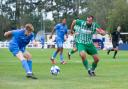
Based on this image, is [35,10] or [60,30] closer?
[60,30]

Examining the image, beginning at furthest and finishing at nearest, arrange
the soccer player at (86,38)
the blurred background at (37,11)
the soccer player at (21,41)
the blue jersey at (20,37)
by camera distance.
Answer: the blurred background at (37,11), the soccer player at (86,38), the blue jersey at (20,37), the soccer player at (21,41)

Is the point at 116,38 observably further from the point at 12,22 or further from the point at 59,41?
the point at 12,22

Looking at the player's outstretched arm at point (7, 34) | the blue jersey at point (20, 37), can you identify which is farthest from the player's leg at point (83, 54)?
the player's outstretched arm at point (7, 34)

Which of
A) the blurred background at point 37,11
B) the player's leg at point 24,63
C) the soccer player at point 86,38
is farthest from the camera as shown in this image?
the blurred background at point 37,11

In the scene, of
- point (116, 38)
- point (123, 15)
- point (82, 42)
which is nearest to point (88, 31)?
point (82, 42)

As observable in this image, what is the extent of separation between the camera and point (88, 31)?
16703mm

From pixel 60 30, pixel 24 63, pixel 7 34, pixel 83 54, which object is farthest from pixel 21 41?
pixel 60 30

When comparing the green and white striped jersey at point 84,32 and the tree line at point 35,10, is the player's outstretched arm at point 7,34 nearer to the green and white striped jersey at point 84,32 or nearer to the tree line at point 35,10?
the green and white striped jersey at point 84,32

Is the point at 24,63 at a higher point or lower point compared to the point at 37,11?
higher

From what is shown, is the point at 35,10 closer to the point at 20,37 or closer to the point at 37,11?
the point at 37,11

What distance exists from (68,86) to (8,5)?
9814 cm

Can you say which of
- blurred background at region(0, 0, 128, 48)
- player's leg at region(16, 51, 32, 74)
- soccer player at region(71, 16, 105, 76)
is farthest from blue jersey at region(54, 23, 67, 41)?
blurred background at region(0, 0, 128, 48)

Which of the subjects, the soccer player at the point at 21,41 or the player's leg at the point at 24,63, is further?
the soccer player at the point at 21,41

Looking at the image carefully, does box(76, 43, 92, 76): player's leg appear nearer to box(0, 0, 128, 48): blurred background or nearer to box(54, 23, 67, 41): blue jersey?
box(54, 23, 67, 41): blue jersey
